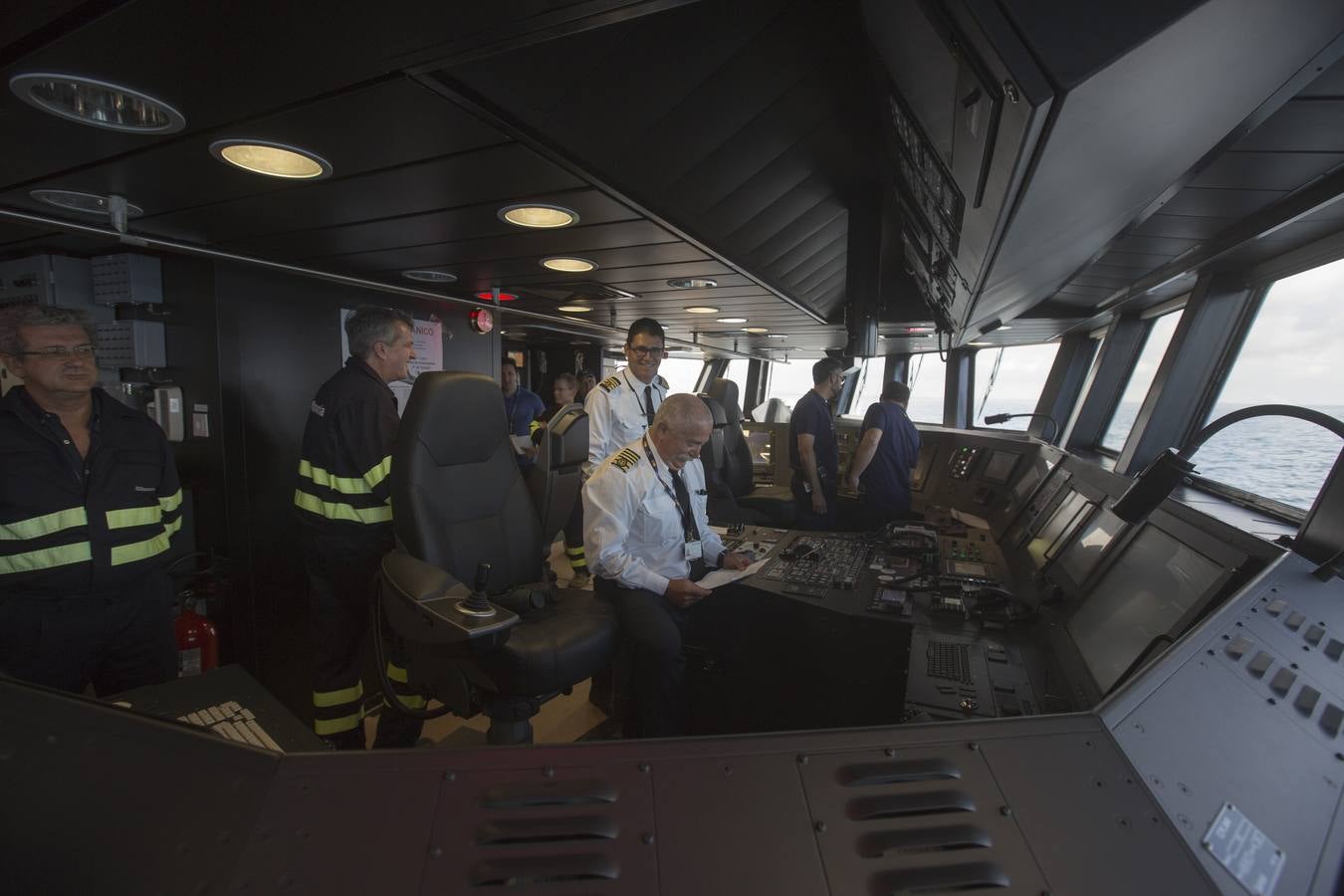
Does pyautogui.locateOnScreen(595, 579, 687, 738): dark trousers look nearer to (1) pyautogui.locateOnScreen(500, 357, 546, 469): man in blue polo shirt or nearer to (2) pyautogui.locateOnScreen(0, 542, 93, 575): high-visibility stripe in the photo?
(2) pyautogui.locateOnScreen(0, 542, 93, 575): high-visibility stripe

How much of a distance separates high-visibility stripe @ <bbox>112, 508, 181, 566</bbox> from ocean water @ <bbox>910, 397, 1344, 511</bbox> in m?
3.01

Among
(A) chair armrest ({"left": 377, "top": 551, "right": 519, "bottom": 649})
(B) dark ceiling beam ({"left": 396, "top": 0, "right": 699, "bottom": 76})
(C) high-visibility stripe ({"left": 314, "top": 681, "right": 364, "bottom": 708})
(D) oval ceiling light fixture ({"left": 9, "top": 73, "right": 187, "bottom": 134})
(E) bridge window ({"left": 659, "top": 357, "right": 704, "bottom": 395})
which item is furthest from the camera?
(E) bridge window ({"left": 659, "top": 357, "right": 704, "bottom": 395})

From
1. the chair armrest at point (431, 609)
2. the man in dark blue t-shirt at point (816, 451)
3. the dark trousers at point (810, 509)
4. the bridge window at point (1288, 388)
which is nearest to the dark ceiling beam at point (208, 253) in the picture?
the chair armrest at point (431, 609)

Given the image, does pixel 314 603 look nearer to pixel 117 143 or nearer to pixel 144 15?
pixel 117 143

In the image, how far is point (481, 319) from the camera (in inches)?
163

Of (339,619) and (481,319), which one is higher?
(481,319)

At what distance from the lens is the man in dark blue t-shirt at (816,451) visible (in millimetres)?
3680

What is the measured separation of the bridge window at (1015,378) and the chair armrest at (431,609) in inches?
161

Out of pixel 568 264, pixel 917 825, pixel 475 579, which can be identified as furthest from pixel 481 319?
pixel 917 825

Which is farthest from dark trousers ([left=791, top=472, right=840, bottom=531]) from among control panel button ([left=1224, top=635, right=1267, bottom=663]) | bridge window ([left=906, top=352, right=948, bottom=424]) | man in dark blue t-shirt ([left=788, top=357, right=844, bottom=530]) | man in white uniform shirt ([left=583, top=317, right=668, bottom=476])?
bridge window ([left=906, top=352, right=948, bottom=424])

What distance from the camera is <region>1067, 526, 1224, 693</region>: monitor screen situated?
4.01 feet

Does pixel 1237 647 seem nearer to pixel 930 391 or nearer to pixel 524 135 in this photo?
pixel 524 135

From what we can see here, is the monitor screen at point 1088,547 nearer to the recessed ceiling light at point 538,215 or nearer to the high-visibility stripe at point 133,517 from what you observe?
the recessed ceiling light at point 538,215

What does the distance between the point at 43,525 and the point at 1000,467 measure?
439 centimetres
